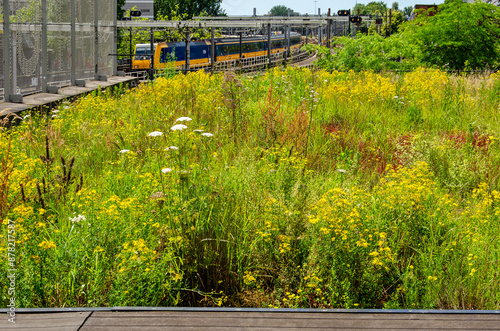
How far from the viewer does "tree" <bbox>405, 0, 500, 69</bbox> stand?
2347 centimetres

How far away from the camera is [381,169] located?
6.41 meters

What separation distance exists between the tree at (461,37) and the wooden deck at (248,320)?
877 inches

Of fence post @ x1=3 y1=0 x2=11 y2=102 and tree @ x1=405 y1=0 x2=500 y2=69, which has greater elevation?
tree @ x1=405 y1=0 x2=500 y2=69

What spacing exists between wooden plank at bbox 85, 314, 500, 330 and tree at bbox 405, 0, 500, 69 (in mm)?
22321

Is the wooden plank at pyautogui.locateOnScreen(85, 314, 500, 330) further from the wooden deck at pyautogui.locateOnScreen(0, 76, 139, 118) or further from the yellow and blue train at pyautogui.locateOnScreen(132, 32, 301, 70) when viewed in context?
the yellow and blue train at pyautogui.locateOnScreen(132, 32, 301, 70)

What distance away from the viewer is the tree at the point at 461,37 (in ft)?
77.0

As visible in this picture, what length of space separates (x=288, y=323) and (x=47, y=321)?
3.86ft

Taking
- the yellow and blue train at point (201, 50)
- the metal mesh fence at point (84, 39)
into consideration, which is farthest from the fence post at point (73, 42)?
the yellow and blue train at point (201, 50)

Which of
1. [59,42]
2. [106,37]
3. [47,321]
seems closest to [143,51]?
[106,37]

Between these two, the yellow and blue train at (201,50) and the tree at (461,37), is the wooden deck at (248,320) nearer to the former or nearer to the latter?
the tree at (461,37)

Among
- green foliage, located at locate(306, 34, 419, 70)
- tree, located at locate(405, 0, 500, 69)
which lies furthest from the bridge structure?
tree, located at locate(405, 0, 500, 69)

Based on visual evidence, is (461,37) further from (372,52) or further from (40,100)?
(40,100)

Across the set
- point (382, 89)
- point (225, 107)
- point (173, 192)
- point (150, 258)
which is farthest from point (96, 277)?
point (382, 89)

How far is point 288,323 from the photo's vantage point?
8.66 ft
